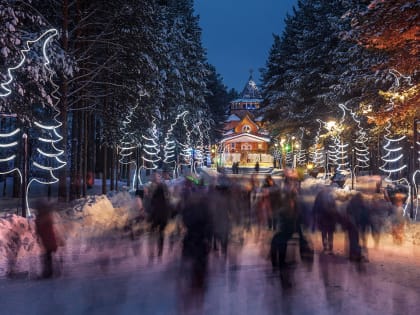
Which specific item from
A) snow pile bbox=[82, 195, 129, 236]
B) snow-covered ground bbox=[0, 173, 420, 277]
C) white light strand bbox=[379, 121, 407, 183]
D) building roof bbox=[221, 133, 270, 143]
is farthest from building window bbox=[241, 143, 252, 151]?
snow pile bbox=[82, 195, 129, 236]

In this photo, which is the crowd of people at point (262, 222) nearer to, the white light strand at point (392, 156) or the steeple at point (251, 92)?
the white light strand at point (392, 156)

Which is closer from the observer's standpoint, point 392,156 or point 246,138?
point 392,156

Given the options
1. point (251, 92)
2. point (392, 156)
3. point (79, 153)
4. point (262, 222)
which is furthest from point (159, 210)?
point (251, 92)

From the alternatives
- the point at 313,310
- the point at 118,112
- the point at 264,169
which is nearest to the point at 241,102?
the point at 264,169

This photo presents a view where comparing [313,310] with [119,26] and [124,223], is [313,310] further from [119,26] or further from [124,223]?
[119,26]

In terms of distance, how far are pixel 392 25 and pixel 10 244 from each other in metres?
11.5

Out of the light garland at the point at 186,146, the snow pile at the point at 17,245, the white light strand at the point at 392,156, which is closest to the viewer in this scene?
the snow pile at the point at 17,245

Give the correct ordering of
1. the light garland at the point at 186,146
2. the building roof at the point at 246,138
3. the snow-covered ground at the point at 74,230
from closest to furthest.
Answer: the snow-covered ground at the point at 74,230
the light garland at the point at 186,146
the building roof at the point at 246,138

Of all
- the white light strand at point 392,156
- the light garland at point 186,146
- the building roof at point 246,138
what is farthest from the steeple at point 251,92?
the white light strand at point 392,156

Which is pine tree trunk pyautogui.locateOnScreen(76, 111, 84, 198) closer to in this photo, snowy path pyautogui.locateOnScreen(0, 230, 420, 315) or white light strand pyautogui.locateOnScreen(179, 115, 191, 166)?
snowy path pyautogui.locateOnScreen(0, 230, 420, 315)

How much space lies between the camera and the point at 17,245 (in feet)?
35.4

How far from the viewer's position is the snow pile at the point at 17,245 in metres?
9.47

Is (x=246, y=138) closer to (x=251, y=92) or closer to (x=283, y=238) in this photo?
(x=251, y=92)

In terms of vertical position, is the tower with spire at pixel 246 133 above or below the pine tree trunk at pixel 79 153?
above
